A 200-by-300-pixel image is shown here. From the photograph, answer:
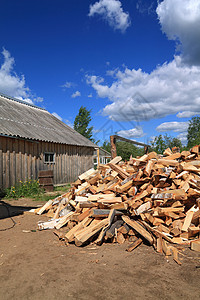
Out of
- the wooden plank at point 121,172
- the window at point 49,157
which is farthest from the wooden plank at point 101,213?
the window at point 49,157

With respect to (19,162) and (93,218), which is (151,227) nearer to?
(93,218)

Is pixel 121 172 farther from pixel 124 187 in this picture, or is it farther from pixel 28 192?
pixel 28 192

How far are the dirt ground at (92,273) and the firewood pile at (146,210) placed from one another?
24 cm

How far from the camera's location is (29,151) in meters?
12.0

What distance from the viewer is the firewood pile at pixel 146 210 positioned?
4.15 m

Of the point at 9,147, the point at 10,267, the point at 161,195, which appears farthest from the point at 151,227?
the point at 9,147

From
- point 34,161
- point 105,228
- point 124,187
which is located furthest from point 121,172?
point 34,161

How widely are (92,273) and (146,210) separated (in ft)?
6.22

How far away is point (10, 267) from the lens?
3.36 metres

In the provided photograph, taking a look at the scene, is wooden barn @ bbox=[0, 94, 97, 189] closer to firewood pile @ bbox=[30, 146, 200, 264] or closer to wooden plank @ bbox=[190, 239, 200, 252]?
firewood pile @ bbox=[30, 146, 200, 264]

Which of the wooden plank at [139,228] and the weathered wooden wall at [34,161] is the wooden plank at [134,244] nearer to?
the wooden plank at [139,228]

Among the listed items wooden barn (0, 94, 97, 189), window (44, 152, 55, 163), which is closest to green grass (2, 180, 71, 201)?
wooden barn (0, 94, 97, 189)

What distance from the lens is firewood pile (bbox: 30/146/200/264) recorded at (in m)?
4.15

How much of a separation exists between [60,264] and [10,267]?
800mm
